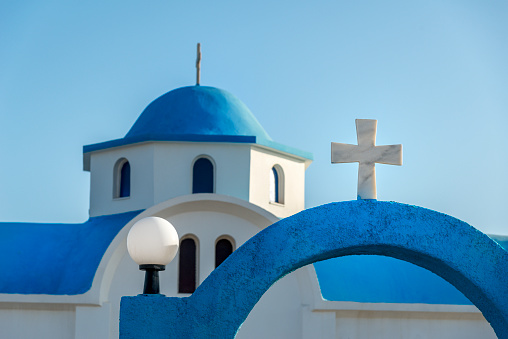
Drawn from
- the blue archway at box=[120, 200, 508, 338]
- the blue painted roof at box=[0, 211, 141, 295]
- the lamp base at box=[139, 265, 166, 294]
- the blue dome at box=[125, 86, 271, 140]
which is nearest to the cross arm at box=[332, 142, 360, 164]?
the blue archway at box=[120, 200, 508, 338]

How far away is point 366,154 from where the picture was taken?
21.6ft

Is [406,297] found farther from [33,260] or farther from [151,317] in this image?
[151,317]

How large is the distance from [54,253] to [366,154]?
35.0 feet

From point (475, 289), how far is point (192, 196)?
9.00 metres

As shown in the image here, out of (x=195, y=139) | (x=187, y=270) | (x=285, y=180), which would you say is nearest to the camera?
(x=187, y=270)

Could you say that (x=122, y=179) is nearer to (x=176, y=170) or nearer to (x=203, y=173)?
(x=176, y=170)

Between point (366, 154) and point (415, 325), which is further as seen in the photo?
point (415, 325)

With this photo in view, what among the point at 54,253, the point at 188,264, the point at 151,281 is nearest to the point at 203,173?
the point at 188,264

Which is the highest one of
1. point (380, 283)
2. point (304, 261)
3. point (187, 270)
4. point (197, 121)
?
point (197, 121)

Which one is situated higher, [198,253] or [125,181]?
[125,181]

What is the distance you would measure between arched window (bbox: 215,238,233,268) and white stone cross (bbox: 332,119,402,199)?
9.01 m

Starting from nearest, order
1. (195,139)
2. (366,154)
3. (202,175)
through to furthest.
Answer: (366,154) → (195,139) → (202,175)

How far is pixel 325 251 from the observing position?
6.23 metres

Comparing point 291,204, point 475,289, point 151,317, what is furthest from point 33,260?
point 475,289
